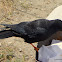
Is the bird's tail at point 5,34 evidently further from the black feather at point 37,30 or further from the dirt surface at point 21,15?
the dirt surface at point 21,15

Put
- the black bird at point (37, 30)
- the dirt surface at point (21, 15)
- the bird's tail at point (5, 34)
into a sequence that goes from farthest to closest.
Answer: the dirt surface at point (21, 15) < the black bird at point (37, 30) < the bird's tail at point (5, 34)

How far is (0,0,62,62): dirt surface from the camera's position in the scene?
322cm

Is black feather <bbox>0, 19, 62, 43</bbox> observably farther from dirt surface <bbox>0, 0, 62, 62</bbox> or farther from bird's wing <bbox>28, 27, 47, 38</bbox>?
dirt surface <bbox>0, 0, 62, 62</bbox>

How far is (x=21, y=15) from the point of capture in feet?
14.7

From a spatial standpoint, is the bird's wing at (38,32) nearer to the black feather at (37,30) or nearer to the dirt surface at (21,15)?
the black feather at (37,30)

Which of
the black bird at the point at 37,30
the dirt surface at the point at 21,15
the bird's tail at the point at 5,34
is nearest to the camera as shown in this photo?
the bird's tail at the point at 5,34

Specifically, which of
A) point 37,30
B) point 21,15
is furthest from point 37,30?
point 21,15

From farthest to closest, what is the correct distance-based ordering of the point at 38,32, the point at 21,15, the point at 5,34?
the point at 21,15 → the point at 38,32 → the point at 5,34

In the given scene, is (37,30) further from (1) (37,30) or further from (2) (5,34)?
(2) (5,34)

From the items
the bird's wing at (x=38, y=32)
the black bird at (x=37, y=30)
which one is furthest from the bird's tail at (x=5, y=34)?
the bird's wing at (x=38, y=32)

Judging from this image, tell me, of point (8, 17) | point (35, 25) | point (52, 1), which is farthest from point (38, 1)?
point (35, 25)

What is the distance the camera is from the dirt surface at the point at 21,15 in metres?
3.22

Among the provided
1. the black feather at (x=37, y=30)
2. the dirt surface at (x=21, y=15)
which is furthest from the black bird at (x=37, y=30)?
the dirt surface at (x=21, y=15)

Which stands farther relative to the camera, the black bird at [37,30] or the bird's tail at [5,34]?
the black bird at [37,30]
